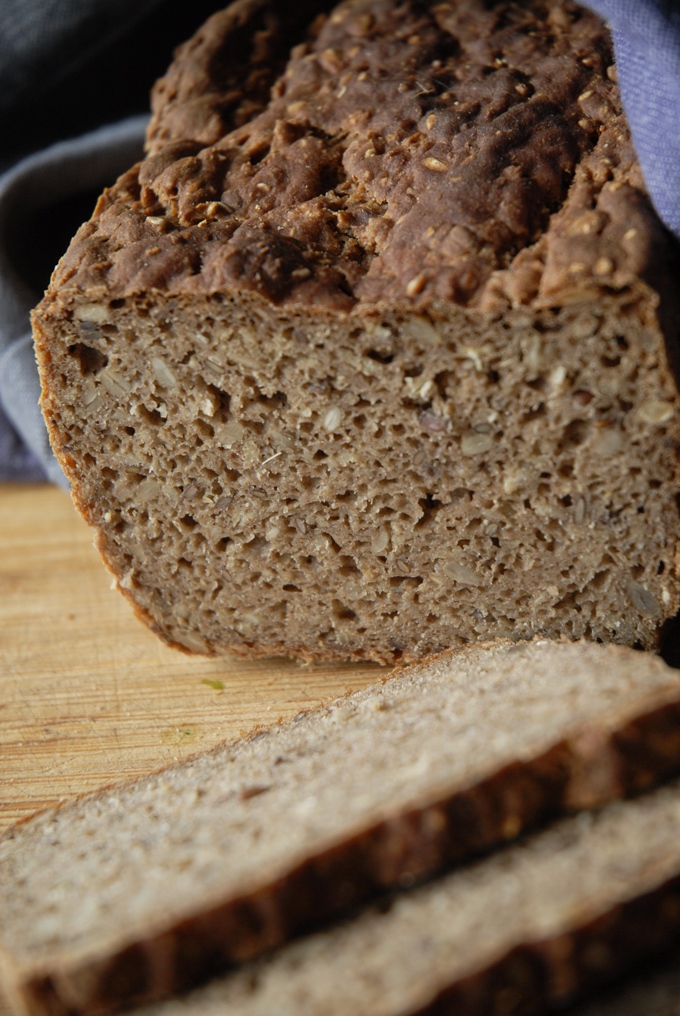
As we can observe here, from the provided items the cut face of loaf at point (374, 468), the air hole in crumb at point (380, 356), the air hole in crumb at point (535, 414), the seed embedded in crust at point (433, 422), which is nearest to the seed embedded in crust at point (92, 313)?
the cut face of loaf at point (374, 468)

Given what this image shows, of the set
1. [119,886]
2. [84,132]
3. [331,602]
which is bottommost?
[331,602]

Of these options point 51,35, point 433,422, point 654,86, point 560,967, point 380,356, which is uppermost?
point 51,35

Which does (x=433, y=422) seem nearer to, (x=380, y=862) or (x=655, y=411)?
(x=655, y=411)

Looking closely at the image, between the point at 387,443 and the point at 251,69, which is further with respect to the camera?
the point at 251,69

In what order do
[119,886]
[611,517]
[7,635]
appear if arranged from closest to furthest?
[119,886], [611,517], [7,635]

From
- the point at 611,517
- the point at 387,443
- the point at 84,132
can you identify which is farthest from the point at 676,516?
the point at 84,132

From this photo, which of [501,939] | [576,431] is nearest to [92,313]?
[576,431]

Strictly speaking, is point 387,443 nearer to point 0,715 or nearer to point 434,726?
point 434,726
